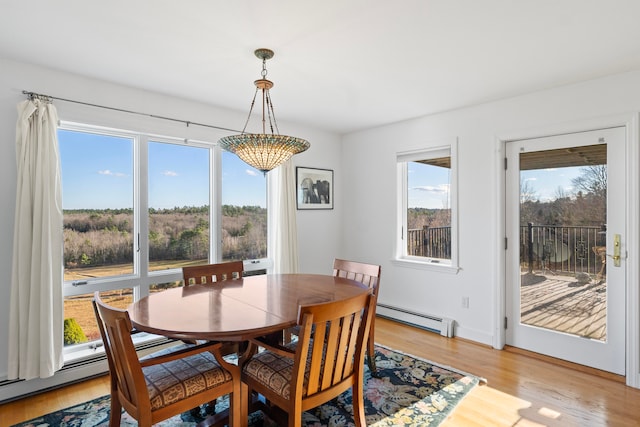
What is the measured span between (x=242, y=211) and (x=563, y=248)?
3.25 m

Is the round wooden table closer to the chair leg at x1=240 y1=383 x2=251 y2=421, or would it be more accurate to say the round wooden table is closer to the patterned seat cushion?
the patterned seat cushion

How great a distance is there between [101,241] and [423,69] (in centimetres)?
306

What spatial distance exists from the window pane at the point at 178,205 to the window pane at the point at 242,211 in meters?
0.21

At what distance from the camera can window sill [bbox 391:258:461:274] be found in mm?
3764

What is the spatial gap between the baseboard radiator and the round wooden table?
1.60 meters

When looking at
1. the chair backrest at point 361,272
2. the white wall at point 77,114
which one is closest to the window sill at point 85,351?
the white wall at point 77,114

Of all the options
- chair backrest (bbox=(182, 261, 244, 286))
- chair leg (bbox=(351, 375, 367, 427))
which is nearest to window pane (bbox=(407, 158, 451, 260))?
chair backrest (bbox=(182, 261, 244, 286))

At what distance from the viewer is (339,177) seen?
493 centimetres

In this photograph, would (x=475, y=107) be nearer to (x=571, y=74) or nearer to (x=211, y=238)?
(x=571, y=74)

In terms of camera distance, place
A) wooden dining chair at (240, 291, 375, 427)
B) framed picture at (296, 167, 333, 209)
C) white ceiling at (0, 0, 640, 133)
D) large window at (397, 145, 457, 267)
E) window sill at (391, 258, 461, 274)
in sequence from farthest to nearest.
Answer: framed picture at (296, 167, 333, 209), large window at (397, 145, 457, 267), window sill at (391, 258, 461, 274), white ceiling at (0, 0, 640, 133), wooden dining chair at (240, 291, 375, 427)

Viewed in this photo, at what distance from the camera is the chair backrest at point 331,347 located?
1593 millimetres

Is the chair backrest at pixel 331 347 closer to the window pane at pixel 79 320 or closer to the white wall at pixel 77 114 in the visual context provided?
the window pane at pixel 79 320

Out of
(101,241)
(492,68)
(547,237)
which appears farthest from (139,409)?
(547,237)

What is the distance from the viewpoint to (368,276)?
295 cm
